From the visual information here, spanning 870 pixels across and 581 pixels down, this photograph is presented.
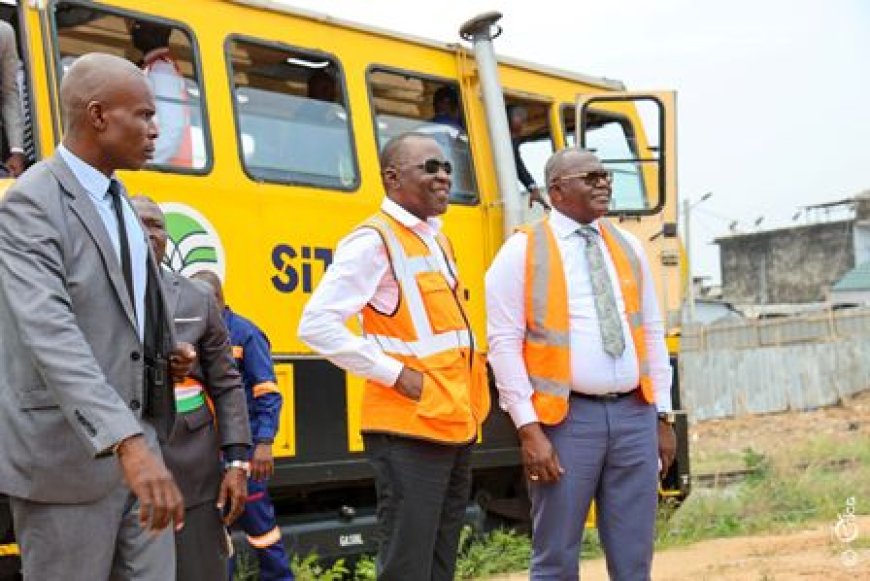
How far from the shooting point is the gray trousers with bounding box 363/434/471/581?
371 centimetres

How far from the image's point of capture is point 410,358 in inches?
151

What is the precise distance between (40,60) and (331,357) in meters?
2.60

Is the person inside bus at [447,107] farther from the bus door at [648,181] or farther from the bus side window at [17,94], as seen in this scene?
the bus side window at [17,94]

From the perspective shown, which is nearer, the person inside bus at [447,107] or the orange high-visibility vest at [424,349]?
the orange high-visibility vest at [424,349]

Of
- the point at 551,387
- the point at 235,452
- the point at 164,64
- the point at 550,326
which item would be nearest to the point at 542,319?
the point at 550,326

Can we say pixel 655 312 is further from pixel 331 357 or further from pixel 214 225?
pixel 214 225

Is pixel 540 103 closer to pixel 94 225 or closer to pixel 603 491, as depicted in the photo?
pixel 603 491

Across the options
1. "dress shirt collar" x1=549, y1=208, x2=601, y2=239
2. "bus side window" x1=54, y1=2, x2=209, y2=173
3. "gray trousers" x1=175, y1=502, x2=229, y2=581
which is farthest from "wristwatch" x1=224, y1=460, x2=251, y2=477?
"bus side window" x1=54, y1=2, x2=209, y2=173

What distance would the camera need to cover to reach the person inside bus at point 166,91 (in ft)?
19.7

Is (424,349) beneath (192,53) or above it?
beneath

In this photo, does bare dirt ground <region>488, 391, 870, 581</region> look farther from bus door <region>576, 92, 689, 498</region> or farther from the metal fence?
the metal fence

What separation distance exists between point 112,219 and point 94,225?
0.34 ft

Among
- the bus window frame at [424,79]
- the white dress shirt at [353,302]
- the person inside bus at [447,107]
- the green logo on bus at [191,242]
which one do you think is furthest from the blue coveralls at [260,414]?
the person inside bus at [447,107]

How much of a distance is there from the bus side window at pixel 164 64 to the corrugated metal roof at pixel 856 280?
32.6 metres
